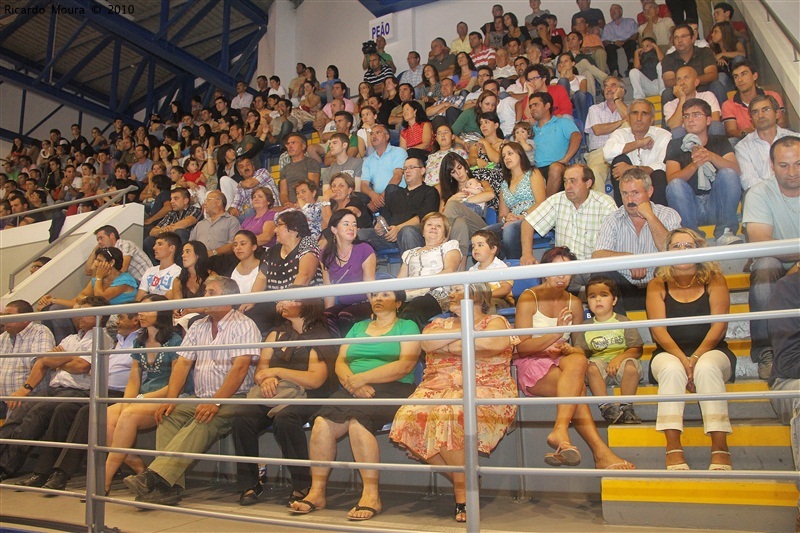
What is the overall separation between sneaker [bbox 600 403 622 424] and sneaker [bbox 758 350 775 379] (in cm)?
58

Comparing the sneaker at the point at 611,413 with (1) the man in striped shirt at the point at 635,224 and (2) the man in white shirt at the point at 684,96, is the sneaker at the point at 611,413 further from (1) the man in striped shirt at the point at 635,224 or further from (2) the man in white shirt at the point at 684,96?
(2) the man in white shirt at the point at 684,96

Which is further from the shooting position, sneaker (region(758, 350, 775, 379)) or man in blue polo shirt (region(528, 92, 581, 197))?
man in blue polo shirt (region(528, 92, 581, 197))

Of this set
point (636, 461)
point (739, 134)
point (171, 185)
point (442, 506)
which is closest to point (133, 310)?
point (442, 506)

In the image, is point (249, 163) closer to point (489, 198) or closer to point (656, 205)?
point (489, 198)

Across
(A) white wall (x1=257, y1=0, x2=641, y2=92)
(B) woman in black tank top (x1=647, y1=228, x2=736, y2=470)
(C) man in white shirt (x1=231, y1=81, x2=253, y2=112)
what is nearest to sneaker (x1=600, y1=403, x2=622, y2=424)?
(B) woman in black tank top (x1=647, y1=228, x2=736, y2=470)

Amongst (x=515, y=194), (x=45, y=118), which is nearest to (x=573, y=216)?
(x=515, y=194)

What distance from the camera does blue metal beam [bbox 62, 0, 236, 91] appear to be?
8.98 meters

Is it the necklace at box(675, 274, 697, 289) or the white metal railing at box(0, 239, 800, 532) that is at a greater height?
the necklace at box(675, 274, 697, 289)

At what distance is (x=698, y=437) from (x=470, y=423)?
3.47 feet

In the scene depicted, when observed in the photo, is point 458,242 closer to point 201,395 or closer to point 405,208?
point 405,208

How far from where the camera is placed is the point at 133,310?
97.1 inches

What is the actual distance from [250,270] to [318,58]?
7.25 m

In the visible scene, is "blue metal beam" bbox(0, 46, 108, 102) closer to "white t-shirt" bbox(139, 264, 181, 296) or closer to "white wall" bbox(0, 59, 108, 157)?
"white wall" bbox(0, 59, 108, 157)

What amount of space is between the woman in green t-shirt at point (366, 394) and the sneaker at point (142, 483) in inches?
28.4
